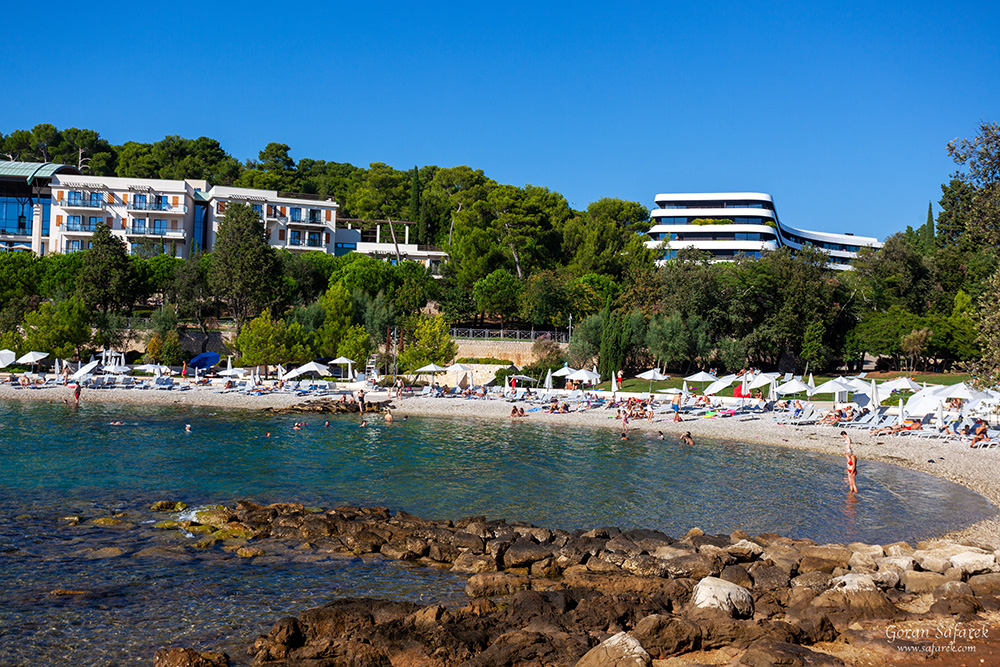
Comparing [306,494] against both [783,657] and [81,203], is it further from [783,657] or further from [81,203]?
[81,203]

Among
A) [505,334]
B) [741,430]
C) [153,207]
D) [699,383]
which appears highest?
[153,207]

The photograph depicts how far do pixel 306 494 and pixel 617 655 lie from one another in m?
12.5

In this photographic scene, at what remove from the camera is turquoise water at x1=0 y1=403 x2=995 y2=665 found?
11.2 meters

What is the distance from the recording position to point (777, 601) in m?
11.4

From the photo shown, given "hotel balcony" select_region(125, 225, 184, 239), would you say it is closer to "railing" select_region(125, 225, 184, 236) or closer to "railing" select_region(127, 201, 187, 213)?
"railing" select_region(125, 225, 184, 236)

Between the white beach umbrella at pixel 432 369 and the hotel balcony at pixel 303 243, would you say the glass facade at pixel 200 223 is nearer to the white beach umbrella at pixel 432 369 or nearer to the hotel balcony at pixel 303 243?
the hotel balcony at pixel 303 243

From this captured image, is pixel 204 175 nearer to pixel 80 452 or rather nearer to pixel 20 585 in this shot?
pixel 80 452

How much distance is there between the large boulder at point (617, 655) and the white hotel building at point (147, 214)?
6173 cm

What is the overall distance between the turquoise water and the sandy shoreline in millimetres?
1042

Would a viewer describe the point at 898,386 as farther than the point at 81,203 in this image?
No

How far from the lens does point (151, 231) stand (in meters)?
70.6

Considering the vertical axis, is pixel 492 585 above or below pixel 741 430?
below

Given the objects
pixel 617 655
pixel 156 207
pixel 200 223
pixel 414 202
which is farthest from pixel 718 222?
pixel 617 655

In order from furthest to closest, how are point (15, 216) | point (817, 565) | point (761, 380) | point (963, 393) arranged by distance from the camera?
1. point (15, 216)
2. point (761, 380)
3. point (963, 393)
4. point (817, 565)
